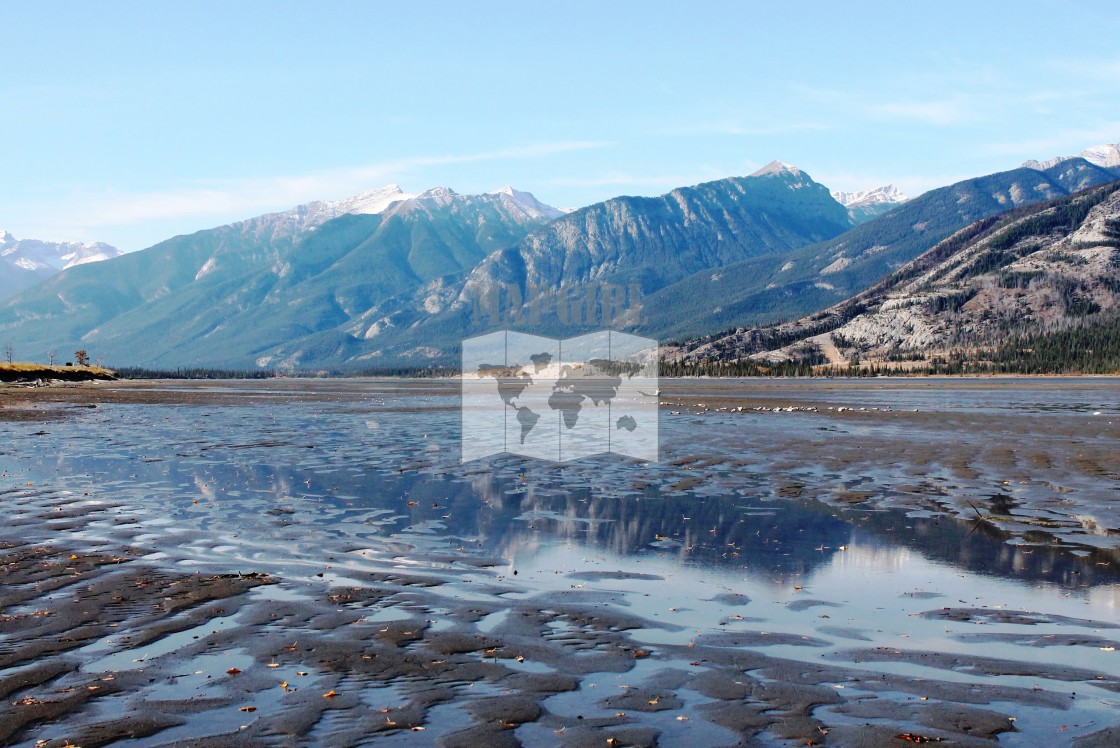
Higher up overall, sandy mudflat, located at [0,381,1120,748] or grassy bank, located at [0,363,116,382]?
grassy bank, located at [0,363,116,382]

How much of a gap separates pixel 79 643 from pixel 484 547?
9.70 metres

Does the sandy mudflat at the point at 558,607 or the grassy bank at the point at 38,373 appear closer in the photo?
the sandy mudflat at the point at 558,607

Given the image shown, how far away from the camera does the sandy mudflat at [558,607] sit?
34.0ft

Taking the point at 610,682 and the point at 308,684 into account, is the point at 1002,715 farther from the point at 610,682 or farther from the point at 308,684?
the point at 308,684

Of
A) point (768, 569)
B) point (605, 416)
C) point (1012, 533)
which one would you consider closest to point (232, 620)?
point (768, 569)

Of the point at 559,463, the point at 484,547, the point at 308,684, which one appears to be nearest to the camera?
the point at 308,684

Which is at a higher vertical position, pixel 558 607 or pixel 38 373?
pixel 38 373

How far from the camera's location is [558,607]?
15680 mm

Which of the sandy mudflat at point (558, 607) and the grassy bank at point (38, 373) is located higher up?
the grassy bank at point (38, 373)

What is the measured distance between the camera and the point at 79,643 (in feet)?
42.4

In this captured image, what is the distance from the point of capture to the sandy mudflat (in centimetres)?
1037

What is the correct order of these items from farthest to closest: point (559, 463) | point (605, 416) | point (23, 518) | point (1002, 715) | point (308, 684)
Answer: point (605, 416), point (559, 463), point (23, 518), point (308, 684), point (1002, 715)

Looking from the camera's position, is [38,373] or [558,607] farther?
[38,373]

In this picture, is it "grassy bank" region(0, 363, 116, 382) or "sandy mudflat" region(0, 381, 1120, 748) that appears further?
"grassy bank" region(0, 363, 116, 382)
